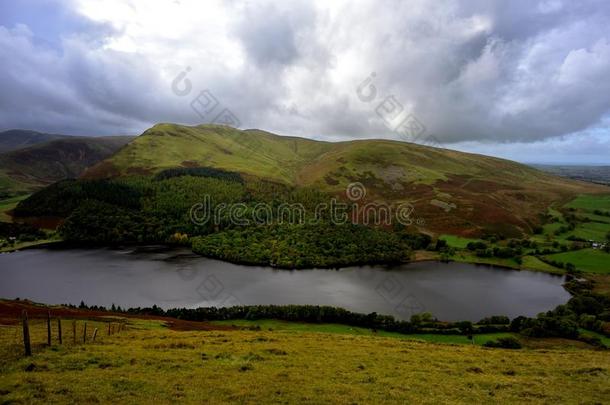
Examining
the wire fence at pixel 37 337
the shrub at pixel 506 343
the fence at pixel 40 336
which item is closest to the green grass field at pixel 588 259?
the shrub at pixel 506 343

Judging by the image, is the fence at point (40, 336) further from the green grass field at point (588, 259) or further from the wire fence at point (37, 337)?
the green grass field at point (588, 259)

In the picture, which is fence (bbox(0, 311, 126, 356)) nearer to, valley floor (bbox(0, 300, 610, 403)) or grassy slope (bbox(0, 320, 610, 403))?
valley floor (bbox(0, 300, 610, 403))

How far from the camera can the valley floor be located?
18984mm

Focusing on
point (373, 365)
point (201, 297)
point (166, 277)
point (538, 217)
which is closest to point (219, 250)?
point (166, 277)

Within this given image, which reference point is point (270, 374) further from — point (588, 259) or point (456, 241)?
point (588, 259)

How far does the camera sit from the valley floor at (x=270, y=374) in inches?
747

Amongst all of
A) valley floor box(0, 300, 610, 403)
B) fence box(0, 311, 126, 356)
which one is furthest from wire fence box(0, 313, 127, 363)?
valley floor box(0, 300, 610, 403)

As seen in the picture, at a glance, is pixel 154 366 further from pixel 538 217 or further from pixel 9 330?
pixel 538 217

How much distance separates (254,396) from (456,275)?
109614 mm

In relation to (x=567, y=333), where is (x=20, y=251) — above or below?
above

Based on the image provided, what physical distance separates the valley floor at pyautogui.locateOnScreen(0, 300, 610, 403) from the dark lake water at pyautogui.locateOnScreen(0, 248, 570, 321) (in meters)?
55.1

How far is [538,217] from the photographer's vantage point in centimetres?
18288

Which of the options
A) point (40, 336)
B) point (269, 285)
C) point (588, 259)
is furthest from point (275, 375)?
point (588, 259)

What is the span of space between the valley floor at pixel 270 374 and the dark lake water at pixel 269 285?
55.1 metres
